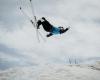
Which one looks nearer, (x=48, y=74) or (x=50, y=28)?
(x=48, y=74)

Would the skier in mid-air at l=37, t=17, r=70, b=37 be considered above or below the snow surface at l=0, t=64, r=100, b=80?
above

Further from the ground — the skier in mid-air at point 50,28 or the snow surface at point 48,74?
the skier in mid-air at point 50,28

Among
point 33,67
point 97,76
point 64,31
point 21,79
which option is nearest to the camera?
point 21,79

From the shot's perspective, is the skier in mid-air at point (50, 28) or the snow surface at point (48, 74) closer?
the snow surface at point (48, 74)

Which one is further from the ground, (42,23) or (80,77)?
(42,23)

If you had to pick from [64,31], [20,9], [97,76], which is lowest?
[97,76]

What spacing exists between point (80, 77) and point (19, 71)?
4.27m

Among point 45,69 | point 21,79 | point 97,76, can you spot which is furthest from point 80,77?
point 21,79

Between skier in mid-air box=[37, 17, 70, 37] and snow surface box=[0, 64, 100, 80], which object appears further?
skier in mid-air box=[37, 17, 70, 37]

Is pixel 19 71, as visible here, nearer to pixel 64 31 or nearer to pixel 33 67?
pixel 33 67

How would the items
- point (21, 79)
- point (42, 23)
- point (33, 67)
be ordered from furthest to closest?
1. point (42, 23)
2. point (33, 67)
3. point (21, 79)

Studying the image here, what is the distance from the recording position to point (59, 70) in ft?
50.8

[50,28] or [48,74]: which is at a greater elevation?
[50,28]

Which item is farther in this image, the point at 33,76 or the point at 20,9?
the point at 20,9
